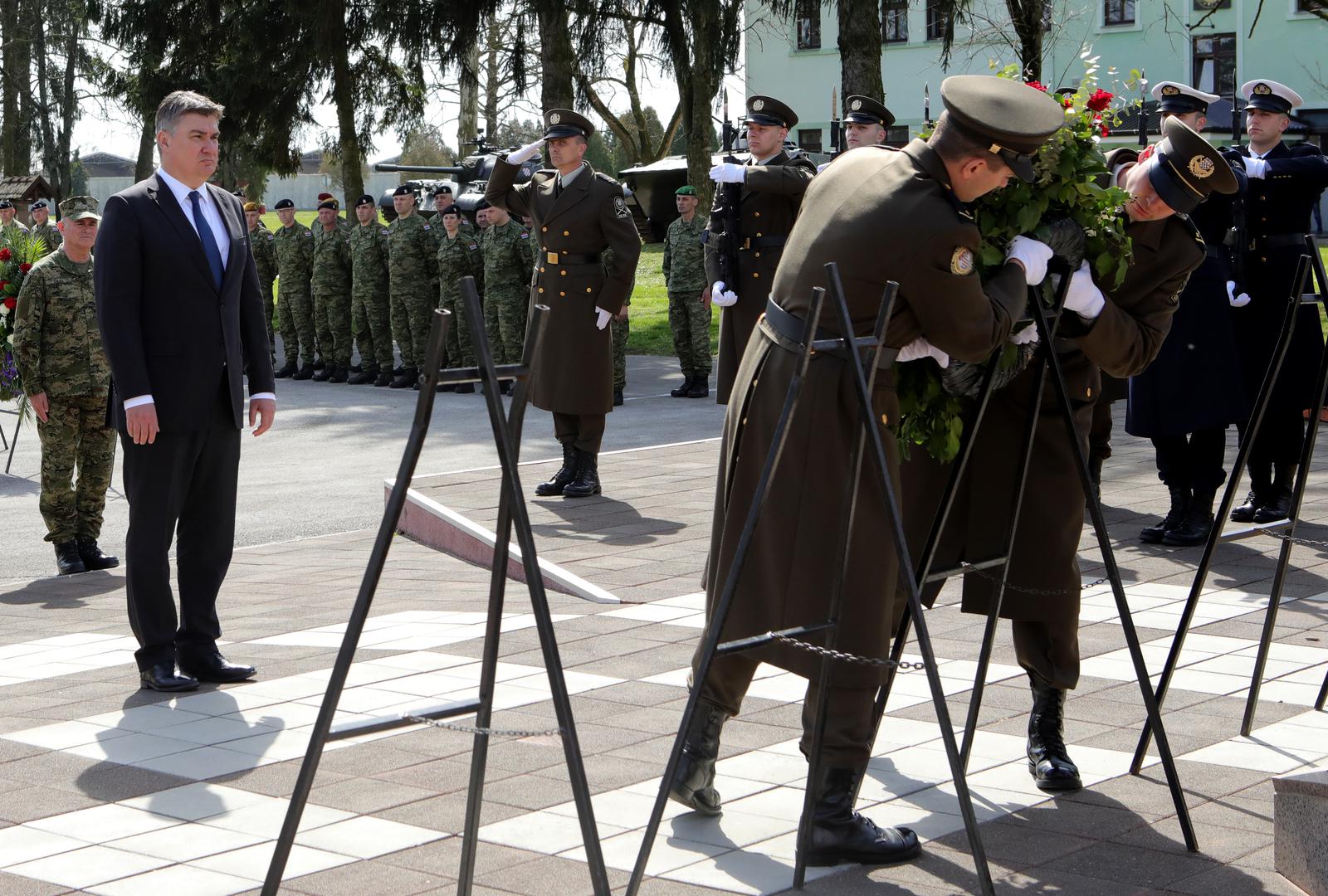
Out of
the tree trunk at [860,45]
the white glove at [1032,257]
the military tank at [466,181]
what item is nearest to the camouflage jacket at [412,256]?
the tree trunk at [860,45]

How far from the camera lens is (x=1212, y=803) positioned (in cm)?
445

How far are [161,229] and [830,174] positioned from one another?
2889mm

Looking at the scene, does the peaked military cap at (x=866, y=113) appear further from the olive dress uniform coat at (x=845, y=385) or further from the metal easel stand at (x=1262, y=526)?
the olive dress uniform coat at (x=845, y=385)

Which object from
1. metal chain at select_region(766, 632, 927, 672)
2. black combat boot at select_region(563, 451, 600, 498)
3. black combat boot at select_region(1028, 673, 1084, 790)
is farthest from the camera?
black combat boot at select_region(563, 451, 600, 498)

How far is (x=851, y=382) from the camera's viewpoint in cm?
398

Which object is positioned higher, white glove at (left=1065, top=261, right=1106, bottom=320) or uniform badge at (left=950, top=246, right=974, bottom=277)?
uniform badge at (left=950, top=246, right=974, bottom=277)

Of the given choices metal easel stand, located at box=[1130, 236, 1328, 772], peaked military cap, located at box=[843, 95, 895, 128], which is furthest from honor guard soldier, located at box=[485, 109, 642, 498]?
metal easel stand, located at box=[1130, 236, 1328, 772]

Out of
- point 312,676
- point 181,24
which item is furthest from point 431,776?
point 181,24

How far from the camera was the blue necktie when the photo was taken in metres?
6.07

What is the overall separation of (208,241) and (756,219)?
216 inches

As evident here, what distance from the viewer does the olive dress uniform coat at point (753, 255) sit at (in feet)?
34.0

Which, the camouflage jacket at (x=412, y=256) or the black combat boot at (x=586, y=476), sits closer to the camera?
the black combat boot at (x=586, y=476)

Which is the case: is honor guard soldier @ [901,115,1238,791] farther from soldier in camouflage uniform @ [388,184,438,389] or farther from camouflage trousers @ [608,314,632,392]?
soldier in camouflage uniform @ [388,184,438,389]

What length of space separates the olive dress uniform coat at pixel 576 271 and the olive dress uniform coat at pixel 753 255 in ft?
2.44
